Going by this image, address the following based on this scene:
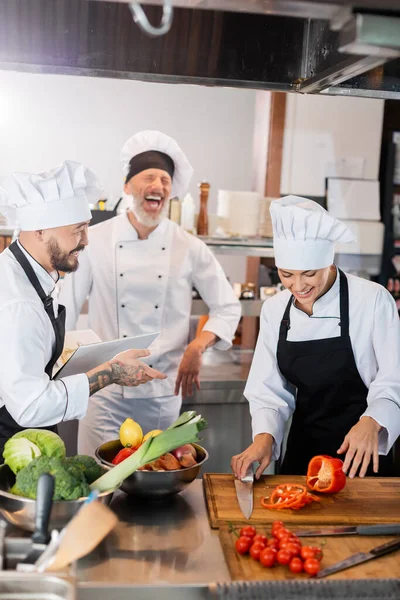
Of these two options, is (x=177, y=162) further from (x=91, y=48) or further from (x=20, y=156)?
(x=20, y=156)

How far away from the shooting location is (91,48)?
6.70 ft

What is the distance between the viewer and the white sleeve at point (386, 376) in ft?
7.36

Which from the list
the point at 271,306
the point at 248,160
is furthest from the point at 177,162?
the point at 248,160

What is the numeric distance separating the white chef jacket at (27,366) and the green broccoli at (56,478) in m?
0.33

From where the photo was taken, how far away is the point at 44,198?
2.23 meters

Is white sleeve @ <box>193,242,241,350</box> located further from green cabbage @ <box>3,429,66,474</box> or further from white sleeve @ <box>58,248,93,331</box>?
green cabbage @ <box>3,429,66,474</box>

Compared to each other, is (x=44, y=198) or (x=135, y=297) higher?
(x=44, y=198)

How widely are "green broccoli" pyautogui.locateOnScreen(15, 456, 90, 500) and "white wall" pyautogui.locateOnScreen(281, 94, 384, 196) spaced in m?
4.09

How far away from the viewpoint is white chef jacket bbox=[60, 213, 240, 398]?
340 centimetres

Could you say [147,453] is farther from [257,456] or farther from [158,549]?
[257,456]

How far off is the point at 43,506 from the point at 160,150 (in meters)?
2.28

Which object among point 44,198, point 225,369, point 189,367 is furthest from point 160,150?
point 225,369

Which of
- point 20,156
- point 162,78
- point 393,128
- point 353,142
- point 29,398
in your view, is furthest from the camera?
point 20,156

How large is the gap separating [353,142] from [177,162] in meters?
2.51
